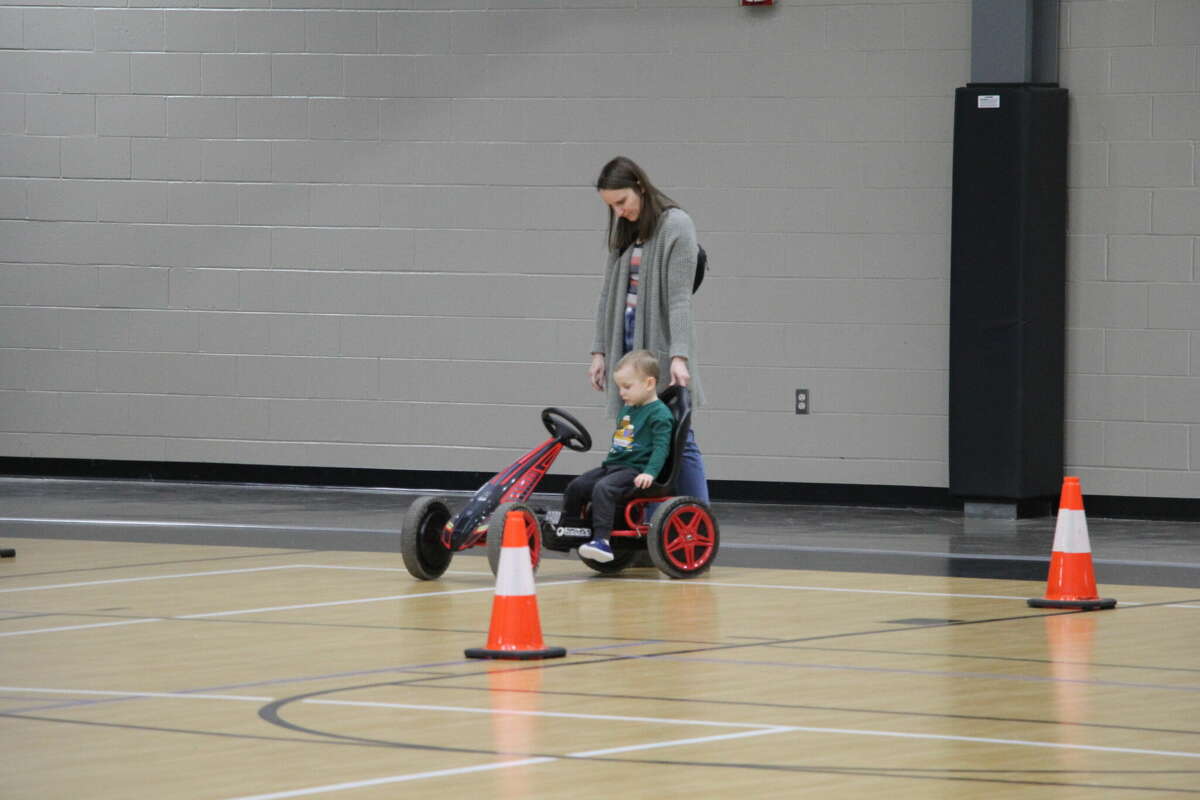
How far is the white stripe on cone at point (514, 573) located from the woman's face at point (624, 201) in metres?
2.96

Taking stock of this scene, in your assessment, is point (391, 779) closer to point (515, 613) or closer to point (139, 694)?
point (139, 694)

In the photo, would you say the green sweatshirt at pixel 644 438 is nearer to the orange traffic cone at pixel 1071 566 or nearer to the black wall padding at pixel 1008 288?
the orange traffic cone at pixel 1071 566

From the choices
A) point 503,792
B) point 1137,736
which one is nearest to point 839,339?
point 1137,736

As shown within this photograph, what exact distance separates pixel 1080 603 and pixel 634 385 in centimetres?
201

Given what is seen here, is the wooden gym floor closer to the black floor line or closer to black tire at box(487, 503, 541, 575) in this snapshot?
the black floor line

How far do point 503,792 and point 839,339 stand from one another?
8.26 m

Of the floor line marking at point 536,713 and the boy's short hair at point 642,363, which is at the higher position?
the boy's short hair at point 642,363

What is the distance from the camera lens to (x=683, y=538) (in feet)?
29.2

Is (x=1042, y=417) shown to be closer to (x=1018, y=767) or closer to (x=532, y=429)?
(x=532, y=429)

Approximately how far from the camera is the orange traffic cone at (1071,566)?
26.2ft

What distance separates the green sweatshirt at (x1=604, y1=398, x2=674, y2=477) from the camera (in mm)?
8930

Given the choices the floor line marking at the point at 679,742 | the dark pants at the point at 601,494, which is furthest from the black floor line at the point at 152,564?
the floor line marking at the point at 679,742

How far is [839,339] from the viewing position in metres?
12.7

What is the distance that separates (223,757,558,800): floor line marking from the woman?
422cm
